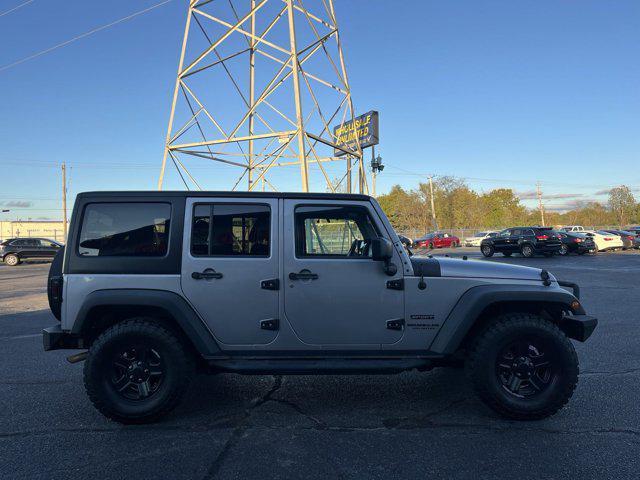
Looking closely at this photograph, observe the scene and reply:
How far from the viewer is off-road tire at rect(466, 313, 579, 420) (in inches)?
137

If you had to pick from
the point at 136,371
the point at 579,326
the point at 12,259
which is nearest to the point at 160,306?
the point at 136,371

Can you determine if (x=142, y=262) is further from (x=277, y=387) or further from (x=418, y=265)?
(x=418, y=265)

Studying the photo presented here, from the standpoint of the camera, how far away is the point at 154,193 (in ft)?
12.3

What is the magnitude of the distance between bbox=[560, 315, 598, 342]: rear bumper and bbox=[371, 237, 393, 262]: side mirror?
5.60 ft


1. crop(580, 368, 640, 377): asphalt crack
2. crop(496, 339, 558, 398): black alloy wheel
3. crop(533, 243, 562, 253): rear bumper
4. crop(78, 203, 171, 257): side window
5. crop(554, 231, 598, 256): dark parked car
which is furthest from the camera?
crop(554, 231, 598, 256): dark parked car

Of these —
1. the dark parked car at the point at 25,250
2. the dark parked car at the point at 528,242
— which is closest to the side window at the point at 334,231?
the dark parked car at the point at 528,242

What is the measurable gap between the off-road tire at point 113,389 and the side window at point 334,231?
1.31m

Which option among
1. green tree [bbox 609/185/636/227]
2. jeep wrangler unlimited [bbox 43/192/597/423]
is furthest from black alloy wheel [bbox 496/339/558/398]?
green tree [bbox 609/185/636/227]

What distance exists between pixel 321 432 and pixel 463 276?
1.68m

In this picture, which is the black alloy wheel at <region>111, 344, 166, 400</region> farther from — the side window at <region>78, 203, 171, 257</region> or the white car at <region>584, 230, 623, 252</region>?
the white car at <region>584, 230, 623, 252</region>

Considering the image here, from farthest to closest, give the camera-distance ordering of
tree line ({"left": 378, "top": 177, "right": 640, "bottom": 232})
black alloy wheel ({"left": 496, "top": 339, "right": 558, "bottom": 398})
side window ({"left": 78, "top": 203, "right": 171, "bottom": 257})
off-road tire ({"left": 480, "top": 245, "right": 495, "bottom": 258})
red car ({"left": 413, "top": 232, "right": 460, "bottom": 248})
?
tree line ({"left": 378, "top": 177, "right": 640, "bottom": 232}) < red car ({"left": 413, "top": 232, "right": 460, "bottom": 248}) < off-road tire ({"left": 480, "top": 245, "right": 495, "bottom": 258}) < side window ({"left": 78, "top": 203, "right": 171, "bottom": 257}) < black alloy wheel ({"left": 496, "top": 339, "right": 558, "bottom": 398})

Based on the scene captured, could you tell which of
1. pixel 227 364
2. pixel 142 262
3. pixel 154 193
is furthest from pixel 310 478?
pixel 154 193

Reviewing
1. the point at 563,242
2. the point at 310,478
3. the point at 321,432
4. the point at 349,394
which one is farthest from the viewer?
the point at 563,242

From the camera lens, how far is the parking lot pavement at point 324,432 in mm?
2836
